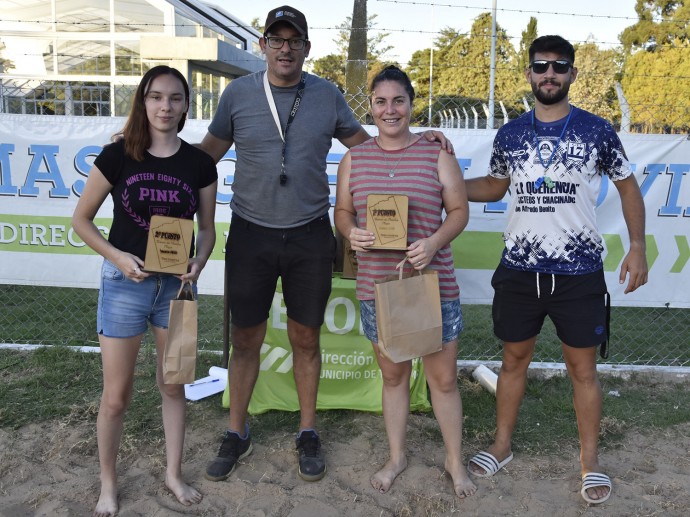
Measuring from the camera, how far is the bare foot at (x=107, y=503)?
2848 millimetres

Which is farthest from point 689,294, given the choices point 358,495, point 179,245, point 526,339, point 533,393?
A: point 179,245

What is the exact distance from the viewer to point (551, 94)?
2896mm

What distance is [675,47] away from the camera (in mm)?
23953

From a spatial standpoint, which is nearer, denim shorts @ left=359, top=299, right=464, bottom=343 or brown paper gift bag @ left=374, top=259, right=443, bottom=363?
brown paper gift bag @ left=374, top=259, right=443, bottom=363

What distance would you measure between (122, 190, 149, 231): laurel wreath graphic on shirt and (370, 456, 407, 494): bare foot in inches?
66.0

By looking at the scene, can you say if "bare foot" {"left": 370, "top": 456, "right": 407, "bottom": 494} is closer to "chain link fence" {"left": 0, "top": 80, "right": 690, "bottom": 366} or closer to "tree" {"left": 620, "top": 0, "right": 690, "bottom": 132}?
"chain link fence" {"left": 0, "top": 80, "right": 690, "bottom": 366}

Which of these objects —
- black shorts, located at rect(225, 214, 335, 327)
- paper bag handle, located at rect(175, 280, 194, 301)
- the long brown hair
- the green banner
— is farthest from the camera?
the green banner

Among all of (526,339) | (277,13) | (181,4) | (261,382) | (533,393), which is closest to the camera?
(277,13)

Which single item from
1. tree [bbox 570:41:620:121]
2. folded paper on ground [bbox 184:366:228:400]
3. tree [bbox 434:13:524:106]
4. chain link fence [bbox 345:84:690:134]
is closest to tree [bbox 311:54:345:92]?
tree [bbox 434:13:524:106]

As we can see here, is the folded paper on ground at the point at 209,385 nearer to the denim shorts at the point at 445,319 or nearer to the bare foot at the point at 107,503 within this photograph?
the bare foot at the point at 107,503

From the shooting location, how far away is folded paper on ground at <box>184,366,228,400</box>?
4195 millimetres

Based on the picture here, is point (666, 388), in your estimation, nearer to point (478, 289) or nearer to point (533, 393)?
point (533, 393)

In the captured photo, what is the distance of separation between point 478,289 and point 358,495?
2204mm

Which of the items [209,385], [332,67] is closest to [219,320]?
[209,385]
